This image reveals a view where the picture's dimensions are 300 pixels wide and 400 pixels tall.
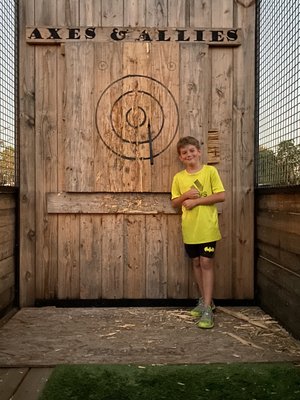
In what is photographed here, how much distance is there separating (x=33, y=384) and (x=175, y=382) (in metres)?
0.70

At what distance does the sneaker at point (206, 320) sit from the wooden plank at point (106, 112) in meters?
1.22

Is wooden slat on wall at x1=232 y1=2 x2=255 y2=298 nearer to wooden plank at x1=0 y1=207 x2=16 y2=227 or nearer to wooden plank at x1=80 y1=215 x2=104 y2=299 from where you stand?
wooden plank at x1=80 y1=215 x2=104 y2=299

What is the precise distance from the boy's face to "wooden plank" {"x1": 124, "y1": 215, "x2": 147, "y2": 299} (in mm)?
636

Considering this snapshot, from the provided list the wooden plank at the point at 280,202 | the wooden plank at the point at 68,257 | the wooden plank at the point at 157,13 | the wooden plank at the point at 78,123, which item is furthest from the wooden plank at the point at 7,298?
the wooden plank at the point at 157,13

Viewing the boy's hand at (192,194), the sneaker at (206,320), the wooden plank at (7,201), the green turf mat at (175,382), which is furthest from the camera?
the boy's hand at (192,194)

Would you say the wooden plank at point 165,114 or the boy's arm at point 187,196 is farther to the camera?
the wooden plank at point 165,114

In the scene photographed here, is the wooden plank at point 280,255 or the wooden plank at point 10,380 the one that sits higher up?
the wooden plank at point 280,255

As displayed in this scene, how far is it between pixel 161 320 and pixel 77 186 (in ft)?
4.20

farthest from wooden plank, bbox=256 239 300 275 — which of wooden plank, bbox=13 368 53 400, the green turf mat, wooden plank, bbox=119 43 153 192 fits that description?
wooden plank, bbox=13 368 53 400

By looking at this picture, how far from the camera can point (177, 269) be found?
4.39 m

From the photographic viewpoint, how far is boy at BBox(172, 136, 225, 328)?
3969mm

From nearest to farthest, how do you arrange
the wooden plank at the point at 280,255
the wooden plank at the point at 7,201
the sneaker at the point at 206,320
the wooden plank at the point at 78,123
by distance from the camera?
the wooden plank at the point at 280,255 < the sneaker at the point at 206,320 < the wooden plank at the point at 7,201 < the wooden plank at the point at 78,123

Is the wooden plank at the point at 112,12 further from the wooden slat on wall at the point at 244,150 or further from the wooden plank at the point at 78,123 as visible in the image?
the wooden slat on wall at the point at 244,150

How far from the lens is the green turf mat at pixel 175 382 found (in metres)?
2.42
